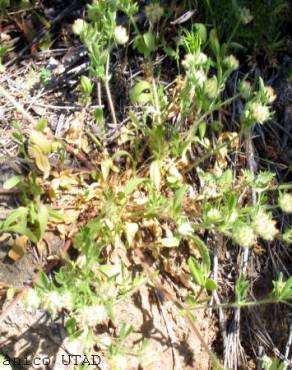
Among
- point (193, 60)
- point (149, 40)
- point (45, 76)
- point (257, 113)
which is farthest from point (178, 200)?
point (45, 76)

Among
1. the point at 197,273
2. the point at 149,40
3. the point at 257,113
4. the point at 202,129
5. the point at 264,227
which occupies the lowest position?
the point at 197,273

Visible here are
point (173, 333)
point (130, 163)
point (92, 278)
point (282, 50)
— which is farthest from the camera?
point (282, 50)

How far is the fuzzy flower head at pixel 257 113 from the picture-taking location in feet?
6.29

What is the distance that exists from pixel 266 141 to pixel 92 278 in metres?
0.95

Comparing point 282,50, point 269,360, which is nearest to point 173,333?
point 269,360

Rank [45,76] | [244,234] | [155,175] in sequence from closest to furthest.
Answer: [244,234] → [155,175] → [45,76]

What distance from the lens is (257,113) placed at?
1924mm

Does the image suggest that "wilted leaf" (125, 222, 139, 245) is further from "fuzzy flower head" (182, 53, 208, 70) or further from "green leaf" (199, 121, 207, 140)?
"fuzzy flower head" (182, 53, 208, 70)

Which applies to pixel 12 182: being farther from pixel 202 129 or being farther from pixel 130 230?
pixel 202 129

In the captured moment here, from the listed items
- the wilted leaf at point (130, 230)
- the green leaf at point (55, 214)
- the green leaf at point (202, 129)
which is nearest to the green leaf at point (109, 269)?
the wilted leaf at point (130, 230)

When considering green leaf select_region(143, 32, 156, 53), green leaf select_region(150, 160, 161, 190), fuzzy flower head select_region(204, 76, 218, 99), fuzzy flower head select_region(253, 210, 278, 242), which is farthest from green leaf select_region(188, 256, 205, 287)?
green leaf select_region(143, 32, 156, 53)

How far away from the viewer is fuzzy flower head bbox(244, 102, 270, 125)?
1.92m

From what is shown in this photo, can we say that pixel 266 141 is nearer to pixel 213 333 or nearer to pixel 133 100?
pixel 133 100

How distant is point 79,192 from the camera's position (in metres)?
2.14
